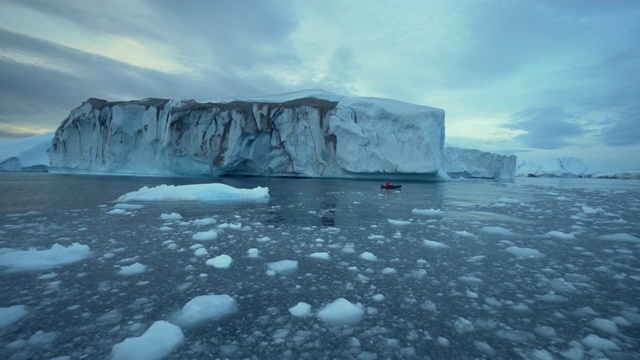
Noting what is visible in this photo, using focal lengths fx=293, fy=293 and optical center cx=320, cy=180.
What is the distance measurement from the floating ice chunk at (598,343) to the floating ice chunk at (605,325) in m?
0.16

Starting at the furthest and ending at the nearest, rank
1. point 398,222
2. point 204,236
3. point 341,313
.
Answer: point 398,222
point 204,236
point 341,313

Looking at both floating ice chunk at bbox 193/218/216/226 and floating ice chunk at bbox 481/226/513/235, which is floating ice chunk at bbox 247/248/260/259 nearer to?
floating ice chunk at bbox 193/218/216/226

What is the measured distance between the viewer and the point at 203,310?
1.97 meters

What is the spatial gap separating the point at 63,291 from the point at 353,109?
2253 centimetres

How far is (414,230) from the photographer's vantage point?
4.77 m

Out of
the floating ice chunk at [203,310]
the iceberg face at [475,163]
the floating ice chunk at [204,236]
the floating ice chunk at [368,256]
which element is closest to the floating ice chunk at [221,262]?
the floating ice chunk at [203,310]

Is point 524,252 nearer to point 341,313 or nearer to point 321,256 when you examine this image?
point 321,256

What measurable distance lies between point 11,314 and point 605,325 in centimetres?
379

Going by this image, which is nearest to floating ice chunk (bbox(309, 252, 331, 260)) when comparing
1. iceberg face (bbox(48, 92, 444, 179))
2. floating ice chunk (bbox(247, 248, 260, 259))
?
floating ice chunk (bbox(247, 248, 260, 259))

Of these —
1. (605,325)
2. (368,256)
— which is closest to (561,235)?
(605,325)

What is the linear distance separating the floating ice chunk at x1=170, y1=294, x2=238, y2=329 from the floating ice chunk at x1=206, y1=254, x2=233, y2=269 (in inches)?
31.7

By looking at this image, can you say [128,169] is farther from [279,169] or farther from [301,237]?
[301,237]

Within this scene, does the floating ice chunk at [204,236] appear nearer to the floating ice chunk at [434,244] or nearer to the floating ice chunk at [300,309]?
the floating ice chunk at [300,309]

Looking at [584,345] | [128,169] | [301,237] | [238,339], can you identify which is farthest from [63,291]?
[128,169]
